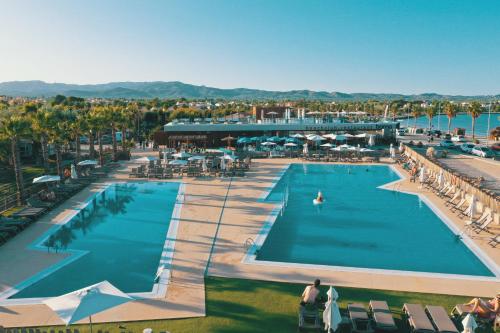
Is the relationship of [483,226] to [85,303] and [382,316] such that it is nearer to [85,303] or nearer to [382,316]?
[382,316]

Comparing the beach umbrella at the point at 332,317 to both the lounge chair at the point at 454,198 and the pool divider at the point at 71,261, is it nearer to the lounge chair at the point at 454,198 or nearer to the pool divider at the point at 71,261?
the pool divider at the point at 71,261

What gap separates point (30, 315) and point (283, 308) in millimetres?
5902

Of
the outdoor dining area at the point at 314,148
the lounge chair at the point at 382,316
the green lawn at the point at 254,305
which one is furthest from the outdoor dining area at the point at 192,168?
the lounge chair at the point at 382,316

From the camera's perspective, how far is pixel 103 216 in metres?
17.4

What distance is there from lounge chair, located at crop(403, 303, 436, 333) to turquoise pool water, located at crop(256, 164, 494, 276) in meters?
2.99

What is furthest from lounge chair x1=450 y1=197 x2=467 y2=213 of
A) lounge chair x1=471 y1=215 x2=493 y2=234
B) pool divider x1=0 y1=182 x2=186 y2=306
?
pool divider x1=0 y1=182 x2=186 y2=306

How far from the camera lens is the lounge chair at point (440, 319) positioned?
26.4 ft

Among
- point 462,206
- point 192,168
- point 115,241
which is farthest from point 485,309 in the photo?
point 192,168

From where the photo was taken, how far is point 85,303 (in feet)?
24.0

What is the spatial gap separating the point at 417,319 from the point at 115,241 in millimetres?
10428

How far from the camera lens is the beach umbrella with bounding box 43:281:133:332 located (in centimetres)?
708

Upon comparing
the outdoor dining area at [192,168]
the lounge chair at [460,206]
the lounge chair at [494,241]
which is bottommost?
the lounge chair at [494,241]

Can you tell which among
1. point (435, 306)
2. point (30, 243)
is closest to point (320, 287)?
point (435, 306)

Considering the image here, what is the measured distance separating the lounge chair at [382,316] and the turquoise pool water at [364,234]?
299cm
